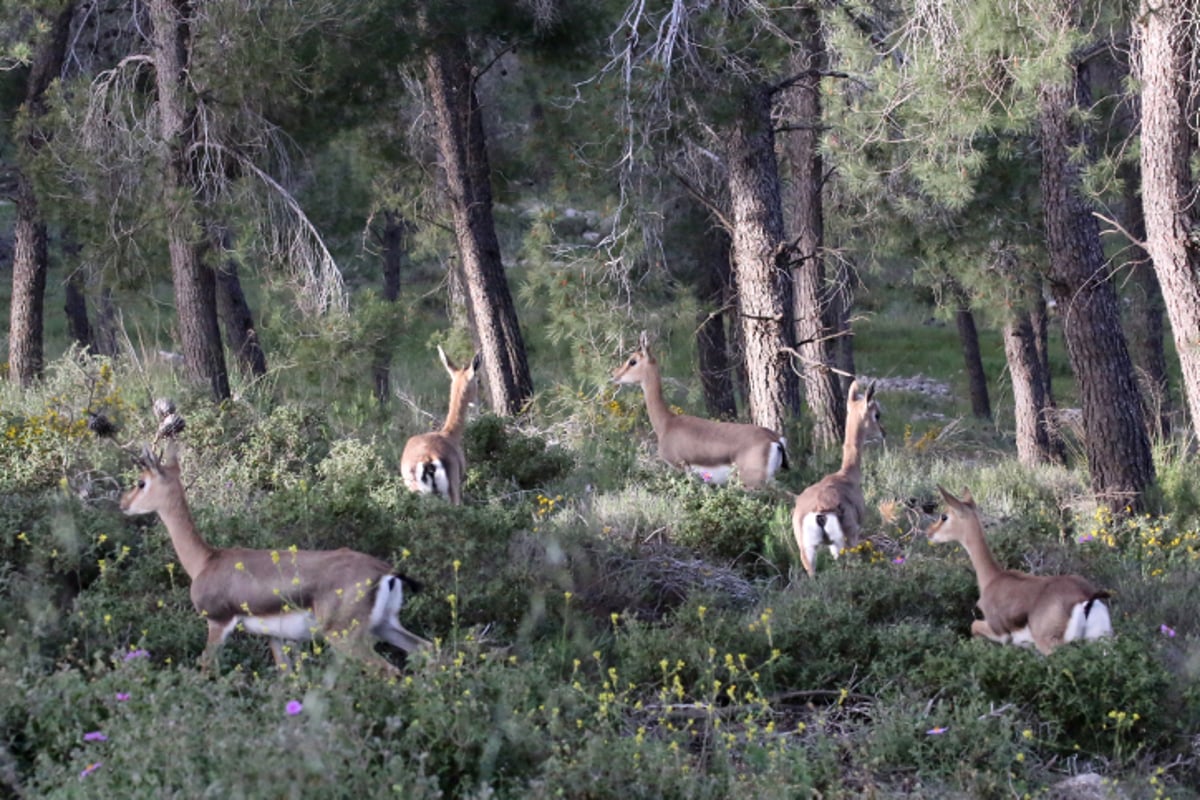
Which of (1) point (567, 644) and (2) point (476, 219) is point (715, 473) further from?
(2) point (476, 219)

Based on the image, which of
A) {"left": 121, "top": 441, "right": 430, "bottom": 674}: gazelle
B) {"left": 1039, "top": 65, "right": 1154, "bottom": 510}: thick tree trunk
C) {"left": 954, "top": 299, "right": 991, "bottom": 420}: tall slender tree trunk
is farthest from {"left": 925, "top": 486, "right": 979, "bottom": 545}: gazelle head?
{"left": 954, "top": 299, "right": 991, "bottom": 420}: tall slender tree trunk

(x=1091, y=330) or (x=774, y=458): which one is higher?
(x=1091, y=330)

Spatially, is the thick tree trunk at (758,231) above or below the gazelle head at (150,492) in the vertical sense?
above

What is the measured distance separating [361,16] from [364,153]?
463 cm

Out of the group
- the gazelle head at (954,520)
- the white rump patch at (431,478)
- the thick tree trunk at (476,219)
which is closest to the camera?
the gazelle head at (954,520)

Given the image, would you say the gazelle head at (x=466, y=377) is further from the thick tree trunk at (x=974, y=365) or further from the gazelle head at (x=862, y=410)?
the thick tree trunk at (x=974, y=365)

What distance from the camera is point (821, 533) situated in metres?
9.76

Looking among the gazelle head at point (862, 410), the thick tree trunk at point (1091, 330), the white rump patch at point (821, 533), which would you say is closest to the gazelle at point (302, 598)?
the white rump patch at point (821, 533)

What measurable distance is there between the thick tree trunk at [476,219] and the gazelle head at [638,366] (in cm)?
256

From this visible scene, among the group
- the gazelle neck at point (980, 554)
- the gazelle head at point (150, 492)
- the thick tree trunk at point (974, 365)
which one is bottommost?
the thick tree trunk at point (974, 365)

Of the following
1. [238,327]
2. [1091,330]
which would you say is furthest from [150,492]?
[238,327]

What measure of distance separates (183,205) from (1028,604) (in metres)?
8.64

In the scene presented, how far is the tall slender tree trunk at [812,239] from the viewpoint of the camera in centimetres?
1576

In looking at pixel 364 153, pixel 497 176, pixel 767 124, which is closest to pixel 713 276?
pixel 497 176
